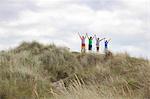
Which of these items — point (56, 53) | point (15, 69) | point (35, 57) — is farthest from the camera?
point (56, 53)

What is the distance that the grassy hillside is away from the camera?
10.4 m

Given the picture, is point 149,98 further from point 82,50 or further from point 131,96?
point 82,50

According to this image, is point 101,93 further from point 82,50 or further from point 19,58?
point 82,50

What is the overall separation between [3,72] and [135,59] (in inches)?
324

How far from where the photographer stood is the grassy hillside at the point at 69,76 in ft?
34.2

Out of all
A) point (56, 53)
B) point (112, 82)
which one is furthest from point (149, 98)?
point (56, 53)

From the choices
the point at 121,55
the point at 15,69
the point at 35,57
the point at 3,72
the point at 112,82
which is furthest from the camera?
the point at 35,57

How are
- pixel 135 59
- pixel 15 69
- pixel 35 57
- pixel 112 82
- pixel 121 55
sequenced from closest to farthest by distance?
pixel 112 82, pixel 15 69, pixel 135 59, pixel 121 55, pixel 35 57

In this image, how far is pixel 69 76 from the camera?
21.4m

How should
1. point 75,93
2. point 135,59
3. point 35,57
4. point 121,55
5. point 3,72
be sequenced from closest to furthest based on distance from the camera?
1. point 75,93
2. point 3,72
3. point 135,59
4. point 121,55
5. point 35,57

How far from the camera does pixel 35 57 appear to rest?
27406 mm

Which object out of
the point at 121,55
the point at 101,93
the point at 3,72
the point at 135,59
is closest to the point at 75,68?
the point at 121,55

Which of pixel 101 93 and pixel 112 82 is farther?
pixel 112 82

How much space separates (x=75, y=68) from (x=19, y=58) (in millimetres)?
3163
